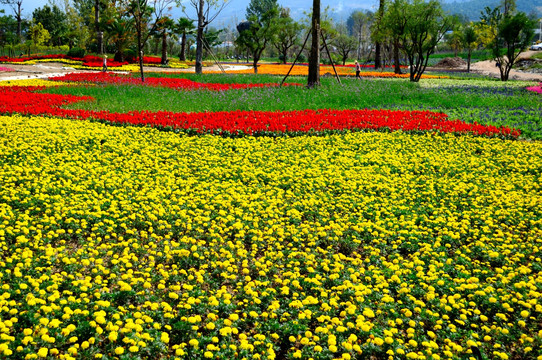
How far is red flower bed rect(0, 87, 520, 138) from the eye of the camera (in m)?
11.4

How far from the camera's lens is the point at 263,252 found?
560 centimetres

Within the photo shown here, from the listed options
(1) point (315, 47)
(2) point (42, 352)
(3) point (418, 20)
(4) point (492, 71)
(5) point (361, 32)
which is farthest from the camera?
(5) point (361, 32)

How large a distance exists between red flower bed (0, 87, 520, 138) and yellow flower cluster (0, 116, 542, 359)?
1759mm

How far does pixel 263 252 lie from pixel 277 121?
6665mm

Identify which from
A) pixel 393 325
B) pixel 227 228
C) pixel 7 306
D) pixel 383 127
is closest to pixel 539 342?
pixel 393 325

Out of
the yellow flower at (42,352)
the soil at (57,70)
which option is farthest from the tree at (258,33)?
the yellow flower at (42,352)

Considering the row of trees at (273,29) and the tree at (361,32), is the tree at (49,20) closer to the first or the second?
the row of trees at (273,29)

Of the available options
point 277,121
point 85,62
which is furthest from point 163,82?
point 85,62

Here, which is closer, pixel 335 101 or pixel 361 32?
pixel 335 101

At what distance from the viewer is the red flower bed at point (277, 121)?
11359 mm

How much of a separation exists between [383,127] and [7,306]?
10261mm

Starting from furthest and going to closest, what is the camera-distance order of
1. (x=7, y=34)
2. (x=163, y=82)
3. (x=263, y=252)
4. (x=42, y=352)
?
(x=7, y=34) → (x=163, y=82) → (x=263, y=252) → (x=42, y=352)

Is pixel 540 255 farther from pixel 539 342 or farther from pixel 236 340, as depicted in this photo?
pixel 236 340

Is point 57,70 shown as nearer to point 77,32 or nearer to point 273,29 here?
point 273,29
